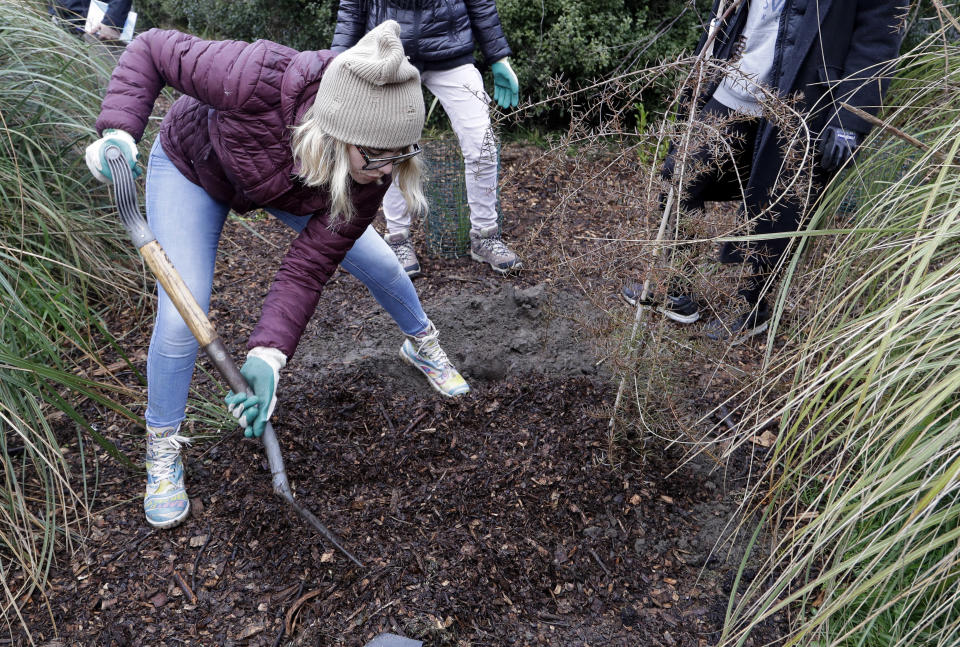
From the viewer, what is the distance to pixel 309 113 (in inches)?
71.3

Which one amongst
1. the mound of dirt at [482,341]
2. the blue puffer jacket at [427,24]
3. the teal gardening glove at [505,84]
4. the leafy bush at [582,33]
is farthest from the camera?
the leafy bush at [582,33]

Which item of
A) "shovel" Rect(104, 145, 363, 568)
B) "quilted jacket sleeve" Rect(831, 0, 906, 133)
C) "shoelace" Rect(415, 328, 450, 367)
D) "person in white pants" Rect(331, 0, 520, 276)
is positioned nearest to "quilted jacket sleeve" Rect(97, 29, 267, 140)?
"shovel" Rect(104, 145, 363, 568)

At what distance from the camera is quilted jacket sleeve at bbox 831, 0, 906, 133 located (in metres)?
2.32

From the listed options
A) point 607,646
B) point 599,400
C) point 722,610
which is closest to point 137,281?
point 599,400

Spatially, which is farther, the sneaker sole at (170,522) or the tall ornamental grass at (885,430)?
the sneaker sole at (170,522)

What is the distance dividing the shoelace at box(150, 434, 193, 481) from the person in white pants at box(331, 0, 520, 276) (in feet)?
5.14

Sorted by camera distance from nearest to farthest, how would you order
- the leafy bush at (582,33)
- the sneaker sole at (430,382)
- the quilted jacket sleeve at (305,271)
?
1. the quilted jacket sleeve at (305,271)
2. the sneaker sole at (430,382)
3. the leafy bush at (582,33)

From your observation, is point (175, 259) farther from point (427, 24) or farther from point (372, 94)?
point (427, 24)

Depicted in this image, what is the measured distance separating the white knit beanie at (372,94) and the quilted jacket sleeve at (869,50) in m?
1.55

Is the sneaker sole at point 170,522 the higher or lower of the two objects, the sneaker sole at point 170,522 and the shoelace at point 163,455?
the lower

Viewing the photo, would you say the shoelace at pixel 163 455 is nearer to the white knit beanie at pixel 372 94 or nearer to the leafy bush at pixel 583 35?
the white knit beanie at pixel 372 94

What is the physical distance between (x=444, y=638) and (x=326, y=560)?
0.44 meters

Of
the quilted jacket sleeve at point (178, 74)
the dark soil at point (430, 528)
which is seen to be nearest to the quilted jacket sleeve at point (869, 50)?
the dark soil at point (430, 528)

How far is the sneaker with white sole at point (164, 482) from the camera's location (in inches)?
83.5
